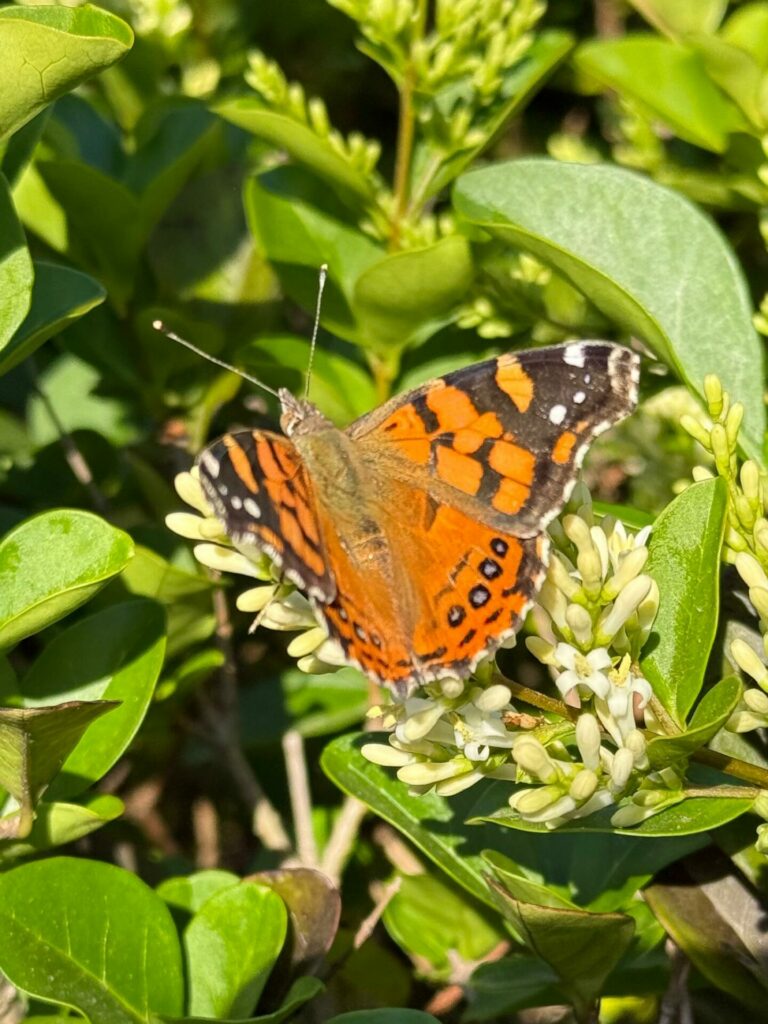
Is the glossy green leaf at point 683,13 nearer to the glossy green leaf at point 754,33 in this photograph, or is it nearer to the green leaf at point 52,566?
the glossy green leaf at point 754,33

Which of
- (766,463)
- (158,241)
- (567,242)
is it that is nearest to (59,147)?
(158,241)

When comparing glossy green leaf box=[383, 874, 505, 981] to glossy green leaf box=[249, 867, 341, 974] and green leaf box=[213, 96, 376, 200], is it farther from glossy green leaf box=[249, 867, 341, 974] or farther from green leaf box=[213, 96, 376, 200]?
green leaf box=[213, 96, 376, 200]

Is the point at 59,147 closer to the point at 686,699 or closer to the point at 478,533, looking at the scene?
the point at 478,533

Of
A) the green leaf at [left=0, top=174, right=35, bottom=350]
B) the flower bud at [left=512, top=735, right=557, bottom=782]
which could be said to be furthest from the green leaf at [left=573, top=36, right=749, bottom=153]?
the flower bud at [left=512, top=735, right=557, bottom=782]

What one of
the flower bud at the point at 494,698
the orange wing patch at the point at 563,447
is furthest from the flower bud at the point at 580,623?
the orange wing patch at the point at 563,447

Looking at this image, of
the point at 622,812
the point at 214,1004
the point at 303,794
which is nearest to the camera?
the point at 622,812

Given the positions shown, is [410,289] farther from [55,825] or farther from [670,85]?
[55,825]
